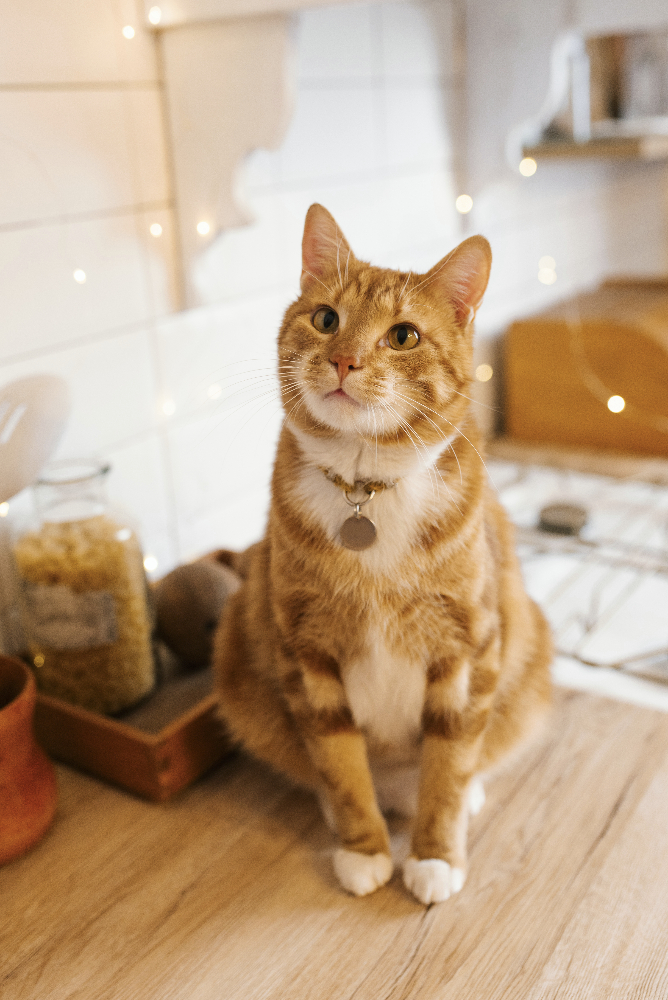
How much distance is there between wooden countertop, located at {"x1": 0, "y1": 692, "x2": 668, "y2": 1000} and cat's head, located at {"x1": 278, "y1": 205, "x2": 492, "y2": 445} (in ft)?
1.64

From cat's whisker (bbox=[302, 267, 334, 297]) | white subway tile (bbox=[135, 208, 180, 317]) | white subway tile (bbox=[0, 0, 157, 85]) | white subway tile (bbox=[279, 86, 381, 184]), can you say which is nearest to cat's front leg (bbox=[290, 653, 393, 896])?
cat's whisker (bbox=[302, 267, 334, 297])

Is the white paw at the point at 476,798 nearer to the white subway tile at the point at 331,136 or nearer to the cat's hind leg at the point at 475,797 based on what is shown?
the cat's hind leg at the point at 475,797

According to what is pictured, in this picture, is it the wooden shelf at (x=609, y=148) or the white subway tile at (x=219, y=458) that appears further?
the wooden shelf at (x=609, y=148)

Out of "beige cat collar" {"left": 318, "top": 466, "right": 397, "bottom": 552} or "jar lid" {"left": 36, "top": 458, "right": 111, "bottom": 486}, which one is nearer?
"beige cat collar" {"left": 318, "top": 466, "right": 397, "bottom": 552}

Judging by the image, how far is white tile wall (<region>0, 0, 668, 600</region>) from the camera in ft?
3.63

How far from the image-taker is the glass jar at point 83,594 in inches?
42.7

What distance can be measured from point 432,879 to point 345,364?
0.55 metres

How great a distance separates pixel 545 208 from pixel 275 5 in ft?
4.69

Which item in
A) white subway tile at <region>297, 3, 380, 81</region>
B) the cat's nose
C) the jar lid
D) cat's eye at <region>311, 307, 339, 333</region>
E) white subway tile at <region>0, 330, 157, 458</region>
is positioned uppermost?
white subway tile at <region>297, 3, 380, 81</region>

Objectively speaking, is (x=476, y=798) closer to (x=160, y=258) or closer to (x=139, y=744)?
(x=139, y=744)

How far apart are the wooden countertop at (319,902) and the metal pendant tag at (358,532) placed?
1.26ft

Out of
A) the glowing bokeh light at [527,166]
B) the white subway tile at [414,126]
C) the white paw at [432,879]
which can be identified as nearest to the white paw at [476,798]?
the white paw at [432,879]

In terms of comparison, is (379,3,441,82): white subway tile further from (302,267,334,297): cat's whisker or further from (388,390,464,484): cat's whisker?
(388,390,464,484): cat's whisker

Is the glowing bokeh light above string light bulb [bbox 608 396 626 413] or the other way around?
A: above
